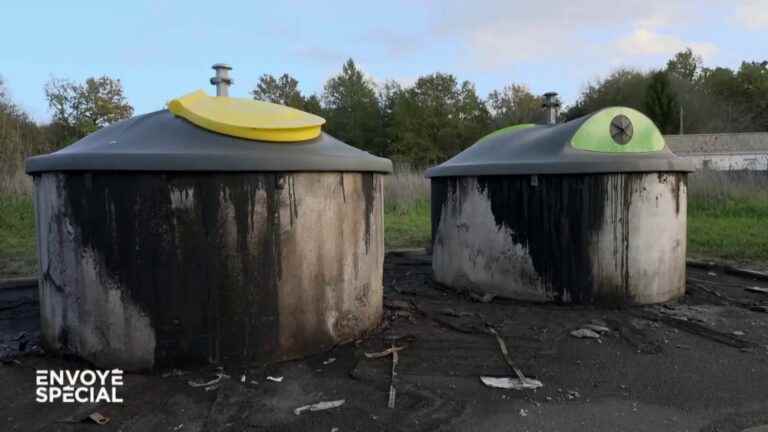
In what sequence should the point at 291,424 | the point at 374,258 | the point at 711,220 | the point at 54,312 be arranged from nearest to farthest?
the point at 291,424, the point at 54,312, the point at 374,258, the point at 711,220

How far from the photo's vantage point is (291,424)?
277 cm

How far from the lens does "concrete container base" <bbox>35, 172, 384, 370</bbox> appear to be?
3293 millimetres

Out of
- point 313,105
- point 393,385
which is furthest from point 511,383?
point 313,105

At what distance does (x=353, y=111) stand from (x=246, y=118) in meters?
34.6

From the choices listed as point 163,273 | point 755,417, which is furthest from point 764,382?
point 163,273

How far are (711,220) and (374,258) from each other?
32.6 feet

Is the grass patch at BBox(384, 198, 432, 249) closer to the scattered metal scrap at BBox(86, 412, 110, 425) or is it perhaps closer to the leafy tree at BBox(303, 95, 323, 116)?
the scattered metal scrap at BBox(86, 412, 110, 425)

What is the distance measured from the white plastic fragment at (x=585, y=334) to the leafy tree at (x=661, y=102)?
42321 millimetres

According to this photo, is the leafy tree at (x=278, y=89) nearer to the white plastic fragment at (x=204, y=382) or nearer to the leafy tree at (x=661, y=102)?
the leafy tree at (x=661, y=102)

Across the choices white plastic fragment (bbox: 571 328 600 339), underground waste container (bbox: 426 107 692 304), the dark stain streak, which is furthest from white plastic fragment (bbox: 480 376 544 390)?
underground waste container (bbox: 426 107 692 304)

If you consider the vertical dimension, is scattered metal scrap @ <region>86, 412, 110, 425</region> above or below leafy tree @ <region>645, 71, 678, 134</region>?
below

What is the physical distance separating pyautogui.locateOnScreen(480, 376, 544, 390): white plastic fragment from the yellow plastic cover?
2059 mm

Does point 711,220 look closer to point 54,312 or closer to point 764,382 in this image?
point 764,382

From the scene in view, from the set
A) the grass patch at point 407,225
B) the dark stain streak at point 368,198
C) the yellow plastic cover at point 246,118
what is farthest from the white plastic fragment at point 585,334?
the grass patch at point 407,225
